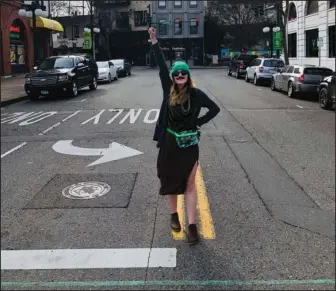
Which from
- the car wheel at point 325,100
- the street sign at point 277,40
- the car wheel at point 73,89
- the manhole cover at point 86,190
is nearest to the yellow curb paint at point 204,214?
the manhole cover at point 86,190

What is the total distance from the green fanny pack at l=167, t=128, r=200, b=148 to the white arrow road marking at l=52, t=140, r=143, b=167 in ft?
11.8

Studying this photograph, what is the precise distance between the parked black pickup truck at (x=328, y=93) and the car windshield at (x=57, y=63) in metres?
9.98

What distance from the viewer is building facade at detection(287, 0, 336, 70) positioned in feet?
88.7

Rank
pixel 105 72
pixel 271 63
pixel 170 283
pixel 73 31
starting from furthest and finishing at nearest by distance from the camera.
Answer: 1. pixel 73 31
2. pixel 105 72
3. pixel 271 63
4. pixel 170 283

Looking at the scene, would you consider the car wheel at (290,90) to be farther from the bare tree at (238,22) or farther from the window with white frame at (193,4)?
the window with white frame at (193,4)

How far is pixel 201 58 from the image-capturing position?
64625mm

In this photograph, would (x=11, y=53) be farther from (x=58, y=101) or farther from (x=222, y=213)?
(x=222, y=213)

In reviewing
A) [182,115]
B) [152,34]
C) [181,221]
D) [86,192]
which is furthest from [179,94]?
[86,192]

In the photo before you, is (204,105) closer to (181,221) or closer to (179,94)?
(179,94)

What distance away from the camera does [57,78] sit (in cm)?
1772

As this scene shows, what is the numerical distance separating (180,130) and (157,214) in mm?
1266

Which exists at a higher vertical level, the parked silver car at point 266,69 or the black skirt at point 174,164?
the parked silver car at point 266,69

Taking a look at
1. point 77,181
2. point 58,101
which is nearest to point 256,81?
point 58,101

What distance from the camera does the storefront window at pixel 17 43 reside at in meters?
A: 31.4
